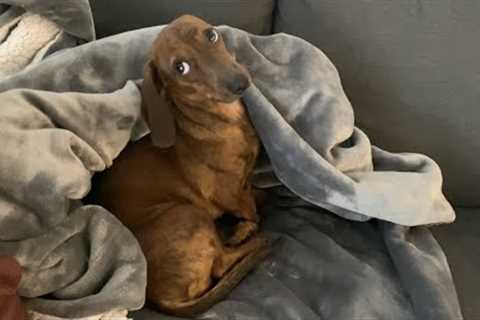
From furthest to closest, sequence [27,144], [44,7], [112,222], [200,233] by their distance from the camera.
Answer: [44,7] → [200,233] → [112,222] → [27,144]

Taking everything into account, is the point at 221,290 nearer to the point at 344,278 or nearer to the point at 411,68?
the point at 344,278

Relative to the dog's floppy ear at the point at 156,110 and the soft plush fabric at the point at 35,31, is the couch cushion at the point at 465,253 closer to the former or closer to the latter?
the dog's floppy ear at the point at 156,110

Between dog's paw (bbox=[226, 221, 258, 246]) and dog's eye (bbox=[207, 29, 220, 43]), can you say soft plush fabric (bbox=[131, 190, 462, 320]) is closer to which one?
dog's paw (bbox=[226, 221, 258, 246])

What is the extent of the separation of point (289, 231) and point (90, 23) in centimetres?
62

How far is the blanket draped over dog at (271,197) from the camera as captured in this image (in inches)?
47.4

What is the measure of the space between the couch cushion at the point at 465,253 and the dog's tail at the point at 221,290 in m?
0.38

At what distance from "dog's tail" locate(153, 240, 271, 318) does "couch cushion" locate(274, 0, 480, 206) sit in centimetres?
39

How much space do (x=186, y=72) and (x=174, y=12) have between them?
1.04 feet

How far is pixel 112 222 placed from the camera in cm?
130

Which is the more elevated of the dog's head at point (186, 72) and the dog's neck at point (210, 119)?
the dog's head at point (186, 72)

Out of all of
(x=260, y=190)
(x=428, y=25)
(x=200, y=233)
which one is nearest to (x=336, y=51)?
(x=428, y=25)

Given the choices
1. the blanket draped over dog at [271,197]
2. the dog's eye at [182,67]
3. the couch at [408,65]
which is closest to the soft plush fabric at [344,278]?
the blanket draped over dog at [271,197]

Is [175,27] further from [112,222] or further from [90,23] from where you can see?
[112,222]

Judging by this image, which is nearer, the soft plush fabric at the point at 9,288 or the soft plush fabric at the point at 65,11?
the soft plush fabric at the point at 9,288
